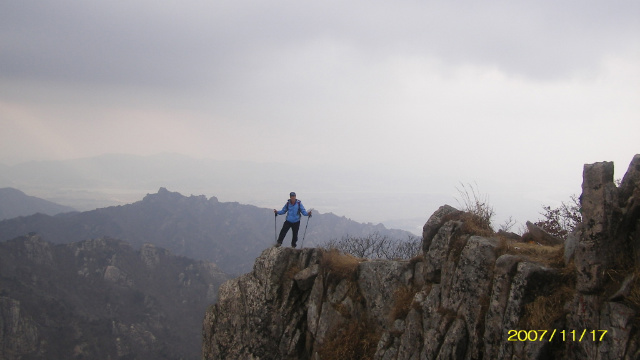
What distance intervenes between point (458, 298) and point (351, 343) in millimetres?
4426

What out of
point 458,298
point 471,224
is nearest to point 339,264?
point 471,224

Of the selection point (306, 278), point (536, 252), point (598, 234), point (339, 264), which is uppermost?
point (598, 234)

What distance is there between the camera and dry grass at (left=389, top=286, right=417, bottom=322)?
44.8ft

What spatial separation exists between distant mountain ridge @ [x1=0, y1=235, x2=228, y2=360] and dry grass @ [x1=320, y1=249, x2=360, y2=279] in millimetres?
150148

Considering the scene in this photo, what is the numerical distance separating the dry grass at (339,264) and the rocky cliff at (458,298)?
0.04m

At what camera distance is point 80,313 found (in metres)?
166

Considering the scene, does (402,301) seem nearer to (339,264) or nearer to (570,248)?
(339,264)

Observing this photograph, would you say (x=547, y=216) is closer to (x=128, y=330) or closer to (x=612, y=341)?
(x=612, y=341)

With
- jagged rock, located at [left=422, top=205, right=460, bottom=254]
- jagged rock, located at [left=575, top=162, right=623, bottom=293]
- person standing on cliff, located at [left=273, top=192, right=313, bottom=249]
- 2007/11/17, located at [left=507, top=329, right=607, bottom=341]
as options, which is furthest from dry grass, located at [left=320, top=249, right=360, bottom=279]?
jagged rock, located at [left=575, top=162, right=623, bottom=293]

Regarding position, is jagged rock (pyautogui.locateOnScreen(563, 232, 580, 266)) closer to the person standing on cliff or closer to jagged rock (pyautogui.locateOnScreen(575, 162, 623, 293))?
jagged rock (pyautogui.locateOnScreen(575, 162, 623, 293))

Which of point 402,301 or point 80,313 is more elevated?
point 402,301

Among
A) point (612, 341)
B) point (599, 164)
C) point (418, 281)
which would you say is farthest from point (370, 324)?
point (599, 164)

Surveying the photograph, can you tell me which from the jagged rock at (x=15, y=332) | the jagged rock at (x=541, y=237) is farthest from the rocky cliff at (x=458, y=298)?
the jagged rock at (x=15, y=332)

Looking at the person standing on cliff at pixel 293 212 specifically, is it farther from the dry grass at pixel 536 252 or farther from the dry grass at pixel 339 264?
the dry grass at pixel 536 252
